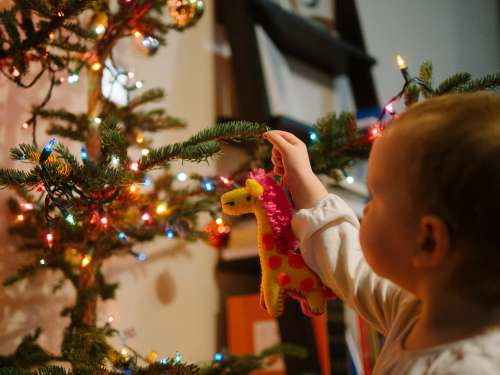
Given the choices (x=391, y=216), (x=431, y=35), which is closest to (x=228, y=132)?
(x=391, y=216)

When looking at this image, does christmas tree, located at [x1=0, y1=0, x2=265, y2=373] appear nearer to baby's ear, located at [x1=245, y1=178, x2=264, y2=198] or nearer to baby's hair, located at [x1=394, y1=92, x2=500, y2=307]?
baby's ear, located at [x1=245, y1=178, x2=264, y2=198]

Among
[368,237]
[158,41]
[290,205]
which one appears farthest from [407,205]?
[158,41]

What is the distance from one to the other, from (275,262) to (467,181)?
25 centimetres

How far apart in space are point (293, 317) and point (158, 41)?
0.75 metres

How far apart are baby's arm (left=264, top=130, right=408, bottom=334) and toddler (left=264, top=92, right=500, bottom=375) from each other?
0.05 m

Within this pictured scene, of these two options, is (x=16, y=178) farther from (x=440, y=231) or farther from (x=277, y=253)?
(x=440, y=231)

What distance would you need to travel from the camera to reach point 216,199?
3.39 ft

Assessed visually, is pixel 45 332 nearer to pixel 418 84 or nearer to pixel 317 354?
pixel 317 354

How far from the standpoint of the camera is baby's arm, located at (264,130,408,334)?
0.66 metres

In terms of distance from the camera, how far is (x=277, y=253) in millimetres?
A: 673

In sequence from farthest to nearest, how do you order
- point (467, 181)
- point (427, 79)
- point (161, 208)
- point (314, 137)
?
point (161, 208) < point (314, 137) < point (427, 79) < point (467, 181)

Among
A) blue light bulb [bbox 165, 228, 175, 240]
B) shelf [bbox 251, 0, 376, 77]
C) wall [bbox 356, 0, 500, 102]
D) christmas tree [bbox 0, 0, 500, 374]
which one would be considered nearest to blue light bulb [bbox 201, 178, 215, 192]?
christmas tree [bbox 0, 0, 500, 374]

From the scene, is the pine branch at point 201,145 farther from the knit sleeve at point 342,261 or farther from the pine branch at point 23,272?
the pine branch at point 23,272

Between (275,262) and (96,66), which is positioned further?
(96,66)
